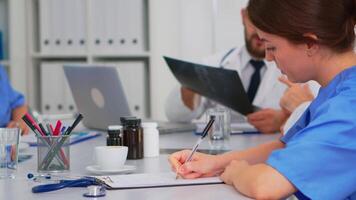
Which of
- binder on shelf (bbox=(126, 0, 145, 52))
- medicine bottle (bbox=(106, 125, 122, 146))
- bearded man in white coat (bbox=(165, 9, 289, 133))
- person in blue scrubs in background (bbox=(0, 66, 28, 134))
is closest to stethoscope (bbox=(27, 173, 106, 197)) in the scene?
→ medicine bottle (bbox=(106, 125, 122, 146))

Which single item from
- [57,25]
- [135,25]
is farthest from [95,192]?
[57,25]

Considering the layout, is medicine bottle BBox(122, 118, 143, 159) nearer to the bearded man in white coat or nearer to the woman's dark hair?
the woman's dark hair

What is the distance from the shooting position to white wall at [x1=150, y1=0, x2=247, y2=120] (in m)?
3.58

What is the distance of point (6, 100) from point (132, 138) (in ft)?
4.49

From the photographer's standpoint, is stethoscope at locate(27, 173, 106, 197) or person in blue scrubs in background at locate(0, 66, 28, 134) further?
person in blue scrubs in background at locate(0, 66, 28, 134)

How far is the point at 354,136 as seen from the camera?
106cm

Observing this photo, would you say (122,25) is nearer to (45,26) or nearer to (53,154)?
(45,26)

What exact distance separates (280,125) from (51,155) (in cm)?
104

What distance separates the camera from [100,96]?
2.18m

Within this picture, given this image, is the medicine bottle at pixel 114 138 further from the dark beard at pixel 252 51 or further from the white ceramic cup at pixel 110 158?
the dark beard at pixel 252 51

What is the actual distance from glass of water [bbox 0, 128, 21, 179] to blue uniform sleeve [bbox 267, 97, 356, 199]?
647 mm

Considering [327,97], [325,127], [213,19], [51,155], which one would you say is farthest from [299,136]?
[213,19]

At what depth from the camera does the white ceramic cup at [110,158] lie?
4.54 ft

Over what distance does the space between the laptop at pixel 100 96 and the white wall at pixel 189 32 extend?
48.0 inches
